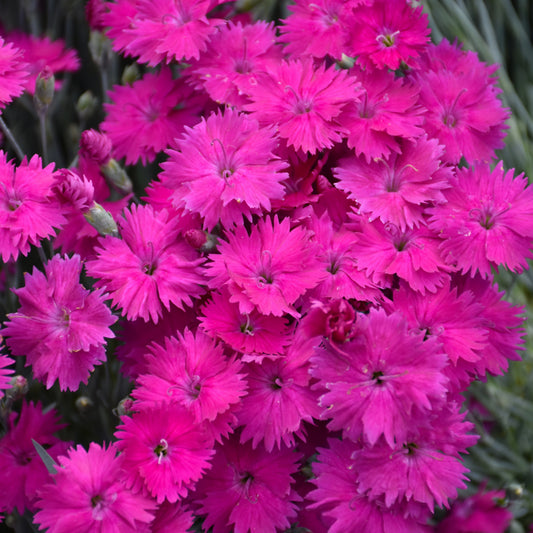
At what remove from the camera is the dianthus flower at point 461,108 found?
0.69 metres

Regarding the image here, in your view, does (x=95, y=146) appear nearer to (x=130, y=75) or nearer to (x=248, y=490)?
(x=130, y=75)

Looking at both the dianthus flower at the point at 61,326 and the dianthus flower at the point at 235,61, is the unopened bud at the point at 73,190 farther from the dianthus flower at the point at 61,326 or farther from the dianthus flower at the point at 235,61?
the dianthus flower at the point at 235,61

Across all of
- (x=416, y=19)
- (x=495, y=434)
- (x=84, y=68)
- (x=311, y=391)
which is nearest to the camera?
(x=311, y=391)

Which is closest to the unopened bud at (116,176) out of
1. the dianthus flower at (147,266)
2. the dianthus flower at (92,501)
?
the dianthus flower at (147,266)

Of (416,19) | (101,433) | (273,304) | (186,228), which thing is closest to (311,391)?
(273,304)

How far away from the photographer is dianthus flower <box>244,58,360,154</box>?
2.06ft

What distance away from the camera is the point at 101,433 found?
753 millimetres

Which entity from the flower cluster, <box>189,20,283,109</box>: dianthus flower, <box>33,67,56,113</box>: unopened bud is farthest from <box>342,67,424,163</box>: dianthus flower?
<box>33,67,56,113</box>: unopened bud

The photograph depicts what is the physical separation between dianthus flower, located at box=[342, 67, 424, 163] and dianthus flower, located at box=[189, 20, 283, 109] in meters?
0.11

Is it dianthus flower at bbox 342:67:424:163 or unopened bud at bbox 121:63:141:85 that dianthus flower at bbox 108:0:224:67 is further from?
dianthus flower at bbox 342:67:424:163

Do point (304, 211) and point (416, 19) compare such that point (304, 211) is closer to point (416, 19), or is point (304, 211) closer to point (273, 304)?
point (273, 304)

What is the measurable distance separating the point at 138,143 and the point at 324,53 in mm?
239

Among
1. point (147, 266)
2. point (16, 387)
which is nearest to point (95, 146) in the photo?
point (147, 266)

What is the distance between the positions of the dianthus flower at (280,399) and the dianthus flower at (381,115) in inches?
8.3
